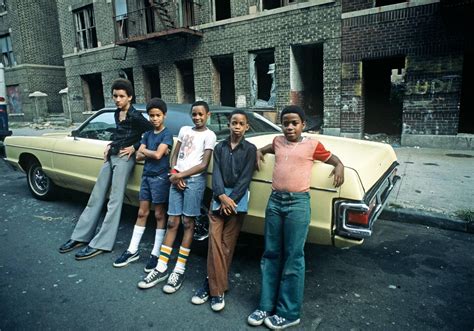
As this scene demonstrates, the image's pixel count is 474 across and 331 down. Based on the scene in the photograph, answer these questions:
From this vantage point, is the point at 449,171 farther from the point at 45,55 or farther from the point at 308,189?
the point at 45,55

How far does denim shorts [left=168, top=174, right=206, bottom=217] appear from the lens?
2957 millimetres

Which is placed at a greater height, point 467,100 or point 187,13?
point 187,13

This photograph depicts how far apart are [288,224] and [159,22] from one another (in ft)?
45.0

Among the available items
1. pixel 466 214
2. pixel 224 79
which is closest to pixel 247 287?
pixel 466 214

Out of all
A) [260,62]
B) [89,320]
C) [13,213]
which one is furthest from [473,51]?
[13,213]

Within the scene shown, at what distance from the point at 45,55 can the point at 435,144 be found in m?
22.7

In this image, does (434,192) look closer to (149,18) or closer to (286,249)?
(286,249)

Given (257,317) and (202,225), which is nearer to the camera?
(257,317)

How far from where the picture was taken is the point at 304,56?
1171cm

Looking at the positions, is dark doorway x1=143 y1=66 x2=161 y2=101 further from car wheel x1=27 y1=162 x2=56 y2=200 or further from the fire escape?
car wheel x1=27 y1=162 x2=56 y2=200

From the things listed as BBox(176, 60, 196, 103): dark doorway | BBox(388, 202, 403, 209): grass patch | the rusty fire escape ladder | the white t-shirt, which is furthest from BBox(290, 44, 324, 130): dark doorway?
the white t-shirt

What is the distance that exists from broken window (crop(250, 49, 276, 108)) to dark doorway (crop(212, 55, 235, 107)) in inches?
47.3

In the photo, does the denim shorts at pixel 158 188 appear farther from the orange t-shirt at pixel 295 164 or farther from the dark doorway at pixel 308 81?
the dark doorway at pixel 308 81

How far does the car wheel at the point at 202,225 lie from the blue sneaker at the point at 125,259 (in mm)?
650
